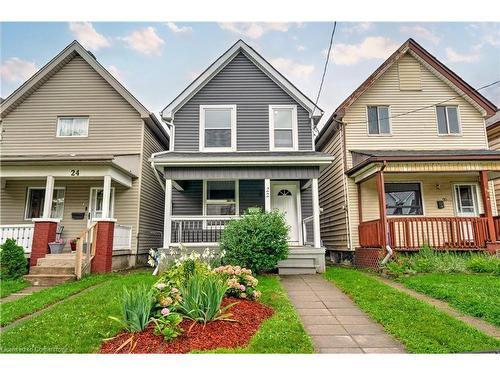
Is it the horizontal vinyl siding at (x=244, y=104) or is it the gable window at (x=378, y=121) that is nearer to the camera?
the horizontal vinyl siding at (x=244, y=104)

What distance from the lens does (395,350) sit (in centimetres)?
420

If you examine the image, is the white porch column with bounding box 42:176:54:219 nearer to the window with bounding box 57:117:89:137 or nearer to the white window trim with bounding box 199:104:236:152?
the window with bounding box 57:117:89:137

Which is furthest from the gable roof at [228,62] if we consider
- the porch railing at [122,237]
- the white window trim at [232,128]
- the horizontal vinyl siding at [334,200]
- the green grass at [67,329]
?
the green grass at [67,329]

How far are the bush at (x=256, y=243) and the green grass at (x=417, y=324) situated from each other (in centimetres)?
216

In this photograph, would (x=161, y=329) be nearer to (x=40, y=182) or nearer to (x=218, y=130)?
(x=218, y=130)

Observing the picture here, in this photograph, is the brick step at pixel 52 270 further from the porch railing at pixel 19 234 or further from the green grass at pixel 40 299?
the porch railing at pixel 19 234

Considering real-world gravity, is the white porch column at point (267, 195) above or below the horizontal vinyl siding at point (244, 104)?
below

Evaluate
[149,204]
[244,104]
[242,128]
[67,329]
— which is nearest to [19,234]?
[149,204]

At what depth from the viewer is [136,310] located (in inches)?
171

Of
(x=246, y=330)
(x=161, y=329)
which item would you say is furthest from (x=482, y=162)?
(x=161, y=329)

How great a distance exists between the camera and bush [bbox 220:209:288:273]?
344 inches

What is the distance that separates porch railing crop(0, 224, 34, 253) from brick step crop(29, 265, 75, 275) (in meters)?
1.86

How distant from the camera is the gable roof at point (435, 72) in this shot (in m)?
13.1

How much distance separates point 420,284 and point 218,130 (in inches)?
331
